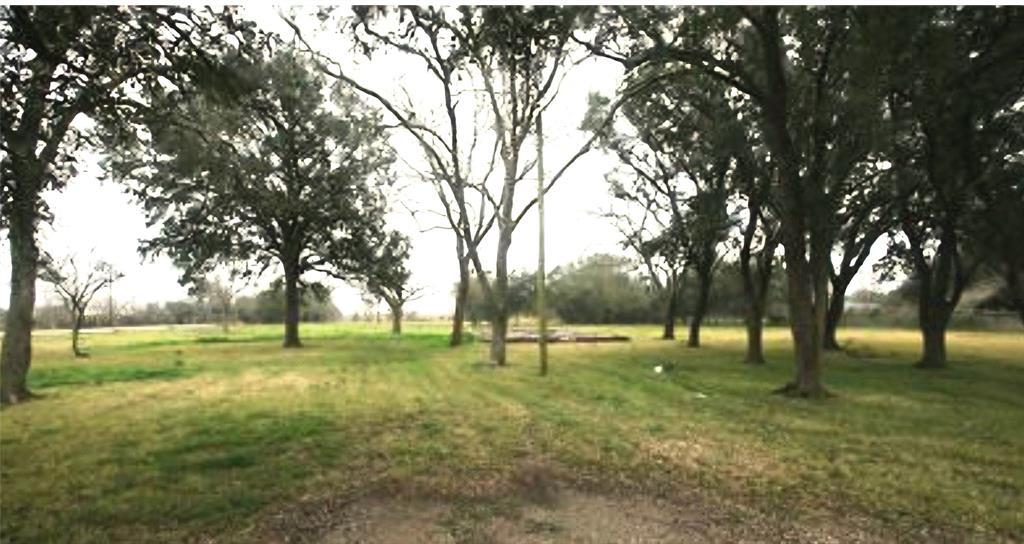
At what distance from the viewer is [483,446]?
11.3 m

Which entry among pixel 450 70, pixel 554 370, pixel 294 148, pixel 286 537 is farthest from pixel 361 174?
pixel 286 537

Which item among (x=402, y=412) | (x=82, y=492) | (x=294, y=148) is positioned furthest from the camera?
(x=294, y=148)

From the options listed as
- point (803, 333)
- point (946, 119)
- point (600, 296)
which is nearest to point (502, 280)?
point (803, 333)

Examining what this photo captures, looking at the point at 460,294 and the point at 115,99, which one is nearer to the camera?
the point at 115,99

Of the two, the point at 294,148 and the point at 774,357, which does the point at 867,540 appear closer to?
the point at 774,357

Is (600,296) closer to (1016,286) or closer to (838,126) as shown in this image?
(1016,286)

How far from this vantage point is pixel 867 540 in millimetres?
7316

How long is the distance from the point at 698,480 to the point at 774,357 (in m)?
23.3

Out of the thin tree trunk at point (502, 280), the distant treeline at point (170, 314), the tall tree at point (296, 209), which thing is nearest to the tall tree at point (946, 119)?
the thin tree trunk at point (502, 280)

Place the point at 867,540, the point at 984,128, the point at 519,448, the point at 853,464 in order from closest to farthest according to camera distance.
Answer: the point at 867,540, the point at 853,464, the point at 519,448, the point at 984,128

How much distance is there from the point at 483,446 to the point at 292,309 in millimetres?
30835

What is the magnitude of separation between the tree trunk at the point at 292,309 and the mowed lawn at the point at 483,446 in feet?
56.0

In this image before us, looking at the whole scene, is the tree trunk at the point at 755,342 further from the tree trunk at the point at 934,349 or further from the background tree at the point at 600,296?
the background tree at the point at 600,296

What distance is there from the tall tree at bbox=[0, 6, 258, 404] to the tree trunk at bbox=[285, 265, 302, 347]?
2926 centimetres
